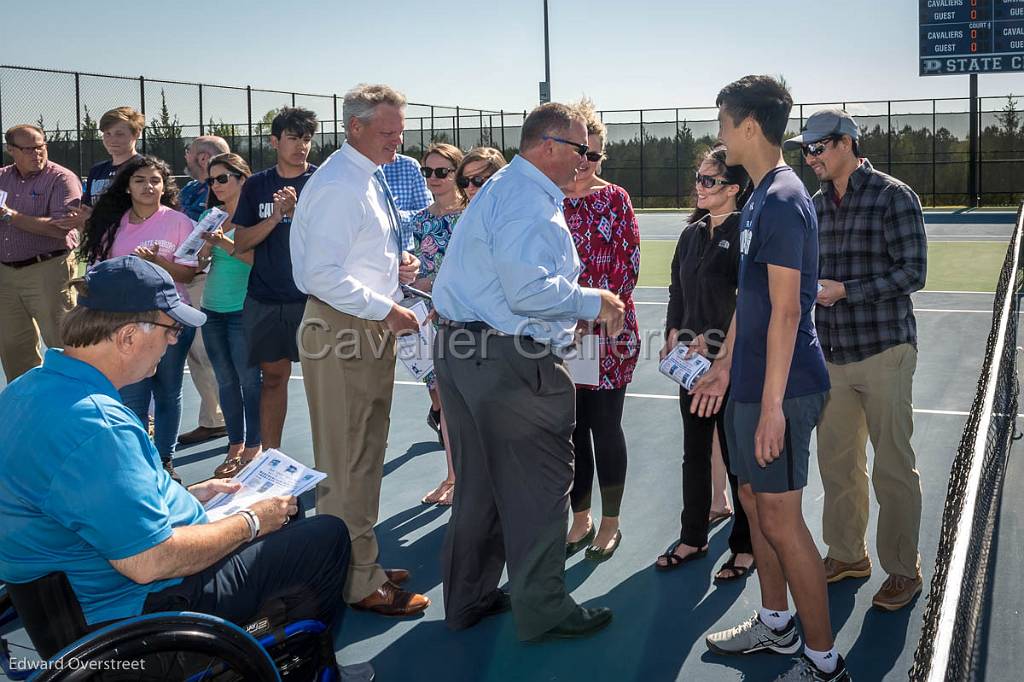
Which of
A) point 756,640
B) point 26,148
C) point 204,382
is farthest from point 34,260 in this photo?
point 756,640

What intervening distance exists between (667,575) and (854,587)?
86cm

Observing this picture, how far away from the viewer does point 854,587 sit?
455 centimetres

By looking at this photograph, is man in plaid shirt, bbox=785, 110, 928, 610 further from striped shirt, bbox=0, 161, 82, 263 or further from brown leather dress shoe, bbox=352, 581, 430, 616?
striped shirt, bbox=0, 161, 82, 263

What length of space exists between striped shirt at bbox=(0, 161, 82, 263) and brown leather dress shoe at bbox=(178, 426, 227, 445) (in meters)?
1.78

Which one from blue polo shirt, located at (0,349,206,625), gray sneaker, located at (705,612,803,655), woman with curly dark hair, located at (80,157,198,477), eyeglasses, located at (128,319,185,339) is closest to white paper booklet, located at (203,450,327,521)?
blue polo shirt, located at (0,349,206,625)

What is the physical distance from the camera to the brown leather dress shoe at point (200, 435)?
7.36 metres

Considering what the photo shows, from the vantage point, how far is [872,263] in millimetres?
4402

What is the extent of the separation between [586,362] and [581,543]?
41.0 inches

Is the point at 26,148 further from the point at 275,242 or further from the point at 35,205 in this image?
the point at 275,242

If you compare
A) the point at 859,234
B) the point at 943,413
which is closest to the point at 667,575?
the point at 859,234

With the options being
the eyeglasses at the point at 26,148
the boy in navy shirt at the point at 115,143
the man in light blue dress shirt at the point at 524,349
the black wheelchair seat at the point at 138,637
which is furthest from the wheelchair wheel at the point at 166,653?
the eyeglasses at the point at 26,148

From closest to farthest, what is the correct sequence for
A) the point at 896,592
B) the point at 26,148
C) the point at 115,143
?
the point at 896,592
the point at 115,143
the point at 26,148

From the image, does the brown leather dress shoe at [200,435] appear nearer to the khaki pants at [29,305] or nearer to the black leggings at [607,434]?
the khaki pants at [29,305]

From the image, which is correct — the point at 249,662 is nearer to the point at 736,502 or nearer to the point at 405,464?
the point at 736,502
